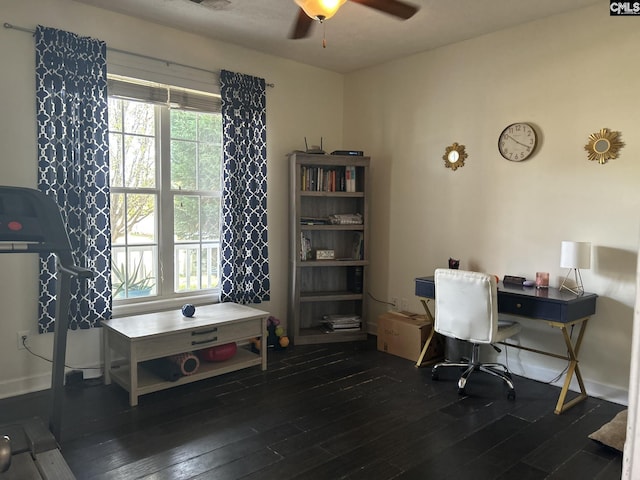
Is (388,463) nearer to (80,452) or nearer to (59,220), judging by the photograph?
(80,452)

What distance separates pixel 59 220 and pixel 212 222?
1.86m

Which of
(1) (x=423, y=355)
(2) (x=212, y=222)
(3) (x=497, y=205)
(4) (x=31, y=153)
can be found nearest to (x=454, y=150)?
(3) (x=497, y=205)

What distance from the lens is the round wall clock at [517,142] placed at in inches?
142

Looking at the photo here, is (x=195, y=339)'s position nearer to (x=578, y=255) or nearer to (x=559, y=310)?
(x=559, y=310)

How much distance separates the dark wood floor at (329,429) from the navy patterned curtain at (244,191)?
3.04ft

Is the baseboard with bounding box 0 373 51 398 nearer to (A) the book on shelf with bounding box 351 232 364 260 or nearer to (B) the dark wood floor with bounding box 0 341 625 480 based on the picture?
(B) the dark wood floor with bounding box 0 341 625 480

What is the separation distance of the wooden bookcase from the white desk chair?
4.19 feet

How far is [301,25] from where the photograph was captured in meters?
3.02

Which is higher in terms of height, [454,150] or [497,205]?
[454,150]

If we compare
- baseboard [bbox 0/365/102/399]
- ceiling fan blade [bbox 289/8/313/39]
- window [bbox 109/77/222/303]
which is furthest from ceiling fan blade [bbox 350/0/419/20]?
baseboard [bbox 0/365/102/399]

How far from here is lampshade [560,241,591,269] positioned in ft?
10.3

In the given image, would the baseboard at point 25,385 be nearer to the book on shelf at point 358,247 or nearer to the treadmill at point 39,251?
the treadmill at point 39,251

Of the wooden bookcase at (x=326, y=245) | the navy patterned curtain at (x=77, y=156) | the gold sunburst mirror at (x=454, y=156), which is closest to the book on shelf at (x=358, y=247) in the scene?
the wooden bookcase at (x=326, y=245)

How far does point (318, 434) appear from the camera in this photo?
2.73 m
